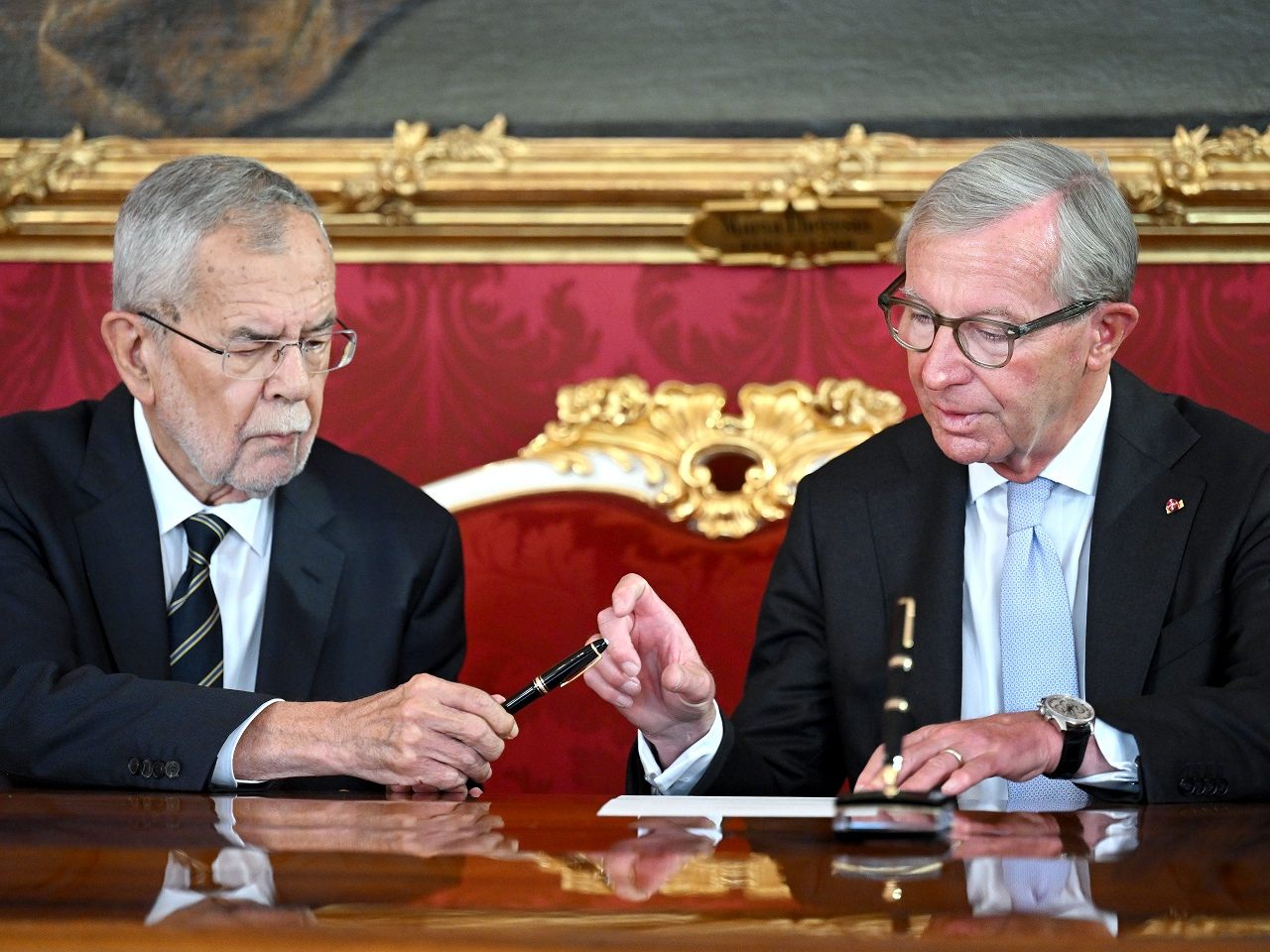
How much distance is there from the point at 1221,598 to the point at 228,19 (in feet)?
7.18

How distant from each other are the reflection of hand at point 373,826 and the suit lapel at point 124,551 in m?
0.54

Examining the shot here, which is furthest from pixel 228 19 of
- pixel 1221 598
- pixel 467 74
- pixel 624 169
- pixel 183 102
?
pixel 1221 598

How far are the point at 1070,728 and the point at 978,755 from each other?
5.9 inches

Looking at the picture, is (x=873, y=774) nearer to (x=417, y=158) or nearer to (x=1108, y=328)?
(x=1108, y=328)

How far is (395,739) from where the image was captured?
179 cm

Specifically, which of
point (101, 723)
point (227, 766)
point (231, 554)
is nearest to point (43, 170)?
point (231, 554)

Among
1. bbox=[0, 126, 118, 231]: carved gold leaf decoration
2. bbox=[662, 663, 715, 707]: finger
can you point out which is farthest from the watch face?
bbox=[0, 126, 118, 231]: carved gold leaf decoration

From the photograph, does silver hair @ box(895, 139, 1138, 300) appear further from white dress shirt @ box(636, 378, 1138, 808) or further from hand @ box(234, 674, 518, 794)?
hand @ box(234, 674, 518, 794)

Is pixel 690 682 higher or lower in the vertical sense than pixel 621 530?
lower

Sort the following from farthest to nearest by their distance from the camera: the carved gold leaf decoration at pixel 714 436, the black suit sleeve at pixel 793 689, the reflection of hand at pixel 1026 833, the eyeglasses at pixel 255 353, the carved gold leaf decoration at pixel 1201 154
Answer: the carved gold leaf decoration at pixel 1201 154 → the carved gold leaf decoration at pixel 714 436 → the eyeglasses at pixel 255 353 → the black suit sleeve at pixel 793 689 → the reflection of hand at pixel 1026 833

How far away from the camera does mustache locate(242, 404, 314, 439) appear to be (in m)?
2.25

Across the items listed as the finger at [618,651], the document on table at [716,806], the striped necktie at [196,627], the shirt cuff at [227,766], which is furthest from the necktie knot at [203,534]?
the document on table at [716,806]

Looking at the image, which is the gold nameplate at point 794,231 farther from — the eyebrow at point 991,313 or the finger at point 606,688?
the finger at point 606,688

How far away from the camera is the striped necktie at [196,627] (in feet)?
7.24
